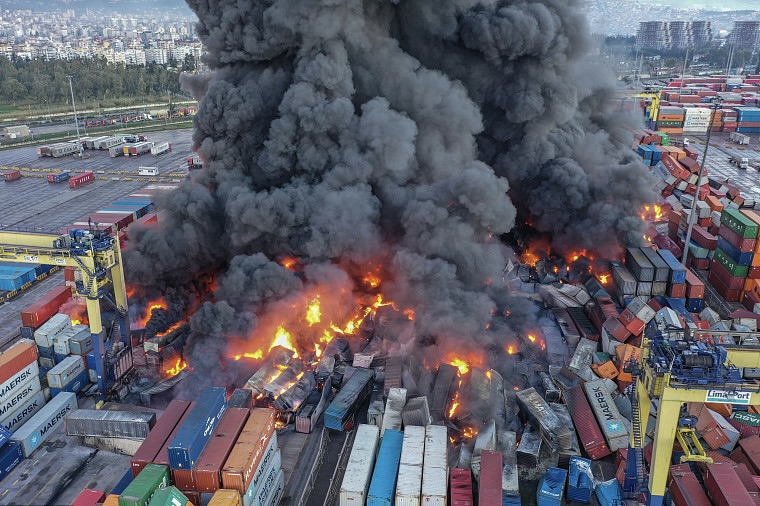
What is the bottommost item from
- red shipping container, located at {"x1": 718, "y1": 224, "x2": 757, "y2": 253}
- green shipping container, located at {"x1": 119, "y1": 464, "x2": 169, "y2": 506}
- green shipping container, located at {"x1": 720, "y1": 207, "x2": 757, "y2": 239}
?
green shipping container, located at {"x1": 119, "y1": 464, "x2": 169, "y2": 506}

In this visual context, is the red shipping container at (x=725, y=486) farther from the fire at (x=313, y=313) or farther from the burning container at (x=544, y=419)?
the fire at (x=313, y=313)

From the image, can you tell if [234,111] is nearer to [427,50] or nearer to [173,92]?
[427,50]

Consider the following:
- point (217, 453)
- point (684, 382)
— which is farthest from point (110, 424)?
point (684, 382)

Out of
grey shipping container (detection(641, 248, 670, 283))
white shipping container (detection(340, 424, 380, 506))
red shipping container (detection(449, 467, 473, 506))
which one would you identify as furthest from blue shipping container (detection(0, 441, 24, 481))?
grey shipping container (detection(641, 248, 670, 283))

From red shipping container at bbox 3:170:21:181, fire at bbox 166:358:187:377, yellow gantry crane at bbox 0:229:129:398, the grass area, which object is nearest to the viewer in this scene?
yellow gantry crane at bbox 0:229:129:398

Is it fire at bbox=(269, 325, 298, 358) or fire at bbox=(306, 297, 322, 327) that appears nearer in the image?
fire at bbox=(269, 325, 298, 358)

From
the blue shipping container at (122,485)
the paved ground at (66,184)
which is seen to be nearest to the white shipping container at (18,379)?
the blue shipping container at (122,485)

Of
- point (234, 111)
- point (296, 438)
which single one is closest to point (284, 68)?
point (234, 111)

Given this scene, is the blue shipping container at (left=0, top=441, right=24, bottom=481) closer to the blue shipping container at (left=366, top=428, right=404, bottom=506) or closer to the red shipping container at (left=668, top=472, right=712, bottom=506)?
the blue shipping container at (left=366, top=428, right=404, bottom=506)
